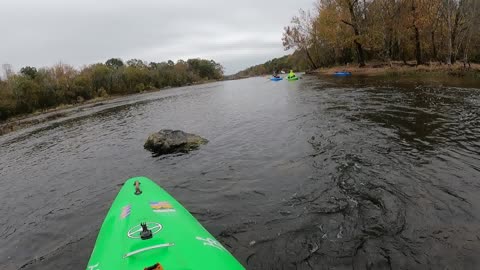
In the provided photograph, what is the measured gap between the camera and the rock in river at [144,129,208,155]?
13.4 m

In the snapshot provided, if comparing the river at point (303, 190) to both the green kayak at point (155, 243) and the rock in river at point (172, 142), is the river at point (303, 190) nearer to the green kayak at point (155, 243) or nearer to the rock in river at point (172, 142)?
the rock in river at point (172, 142)

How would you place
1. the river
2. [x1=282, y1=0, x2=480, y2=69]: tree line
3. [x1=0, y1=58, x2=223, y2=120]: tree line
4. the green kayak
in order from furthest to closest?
1. [x1=0, y1=58, x2=223, y2=120]: tree line
2. [x1=282, y1=0, x2=480, y2=69]: tree line
3. the river
4. the green kayak

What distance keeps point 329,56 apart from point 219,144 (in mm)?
56057

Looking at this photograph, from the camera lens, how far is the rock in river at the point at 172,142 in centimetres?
1336

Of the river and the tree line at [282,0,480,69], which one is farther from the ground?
the tree line at [282,0,480,69]

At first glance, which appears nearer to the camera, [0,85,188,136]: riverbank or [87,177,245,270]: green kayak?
[87,177,245,270]: green kayak

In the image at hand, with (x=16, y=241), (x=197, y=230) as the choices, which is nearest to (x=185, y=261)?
(x=197, y=230)

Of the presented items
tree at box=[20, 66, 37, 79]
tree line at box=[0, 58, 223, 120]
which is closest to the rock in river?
tree line at box=[0, 58, 223, 120]

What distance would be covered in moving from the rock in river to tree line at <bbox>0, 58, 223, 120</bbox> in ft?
158

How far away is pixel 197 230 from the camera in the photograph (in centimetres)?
530

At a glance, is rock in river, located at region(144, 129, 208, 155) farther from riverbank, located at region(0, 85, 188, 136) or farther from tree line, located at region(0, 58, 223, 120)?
tree line, located at region(0, 58, 223, 120)

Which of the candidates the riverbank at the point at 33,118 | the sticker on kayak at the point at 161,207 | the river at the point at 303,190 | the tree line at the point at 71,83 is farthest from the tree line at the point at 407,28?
the tree line at the point at 71,83

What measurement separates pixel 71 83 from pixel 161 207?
235 feet

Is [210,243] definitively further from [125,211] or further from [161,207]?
[125,211]
